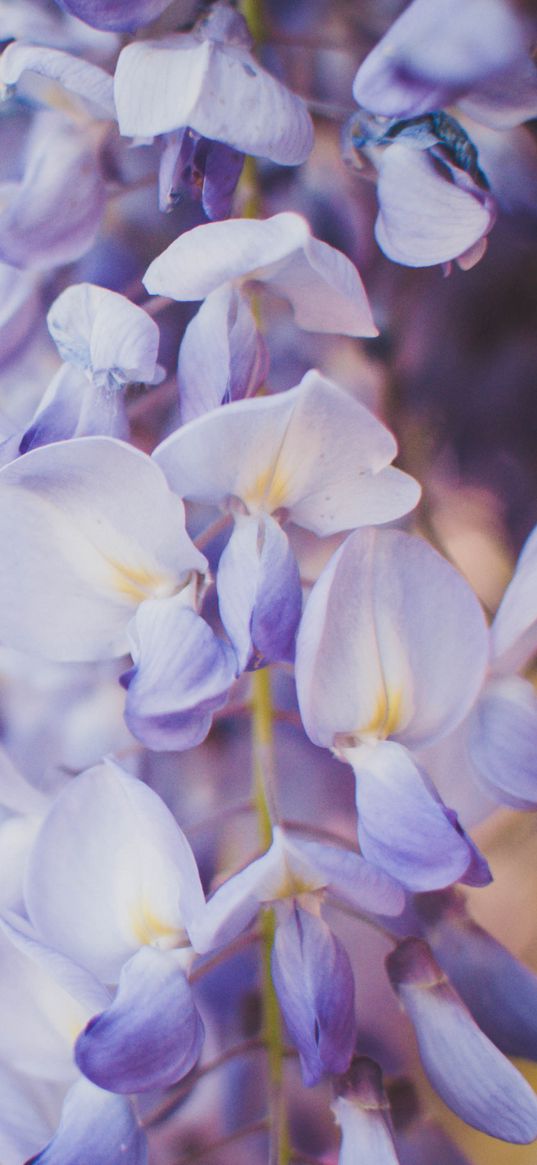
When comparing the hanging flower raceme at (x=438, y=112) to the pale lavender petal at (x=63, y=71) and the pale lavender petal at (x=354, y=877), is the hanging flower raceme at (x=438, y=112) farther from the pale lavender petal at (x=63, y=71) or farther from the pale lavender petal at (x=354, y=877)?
the pale lavender petal at (x=354, y=877)

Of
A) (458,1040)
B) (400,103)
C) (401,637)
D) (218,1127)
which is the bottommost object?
(218,1127)

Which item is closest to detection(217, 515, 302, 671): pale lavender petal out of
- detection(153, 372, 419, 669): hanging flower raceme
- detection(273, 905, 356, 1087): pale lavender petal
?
detection(153, 372, 419, 669): hanging flower raceme

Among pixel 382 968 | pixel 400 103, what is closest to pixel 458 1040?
pixel 382 968

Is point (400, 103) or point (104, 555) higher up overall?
point (400, 103)

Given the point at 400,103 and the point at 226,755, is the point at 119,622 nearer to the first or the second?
the point at 226,755

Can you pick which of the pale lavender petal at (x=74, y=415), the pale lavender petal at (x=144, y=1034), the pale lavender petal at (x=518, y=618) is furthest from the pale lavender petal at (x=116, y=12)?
the pale lavender petal at (x=144, y=1034)
